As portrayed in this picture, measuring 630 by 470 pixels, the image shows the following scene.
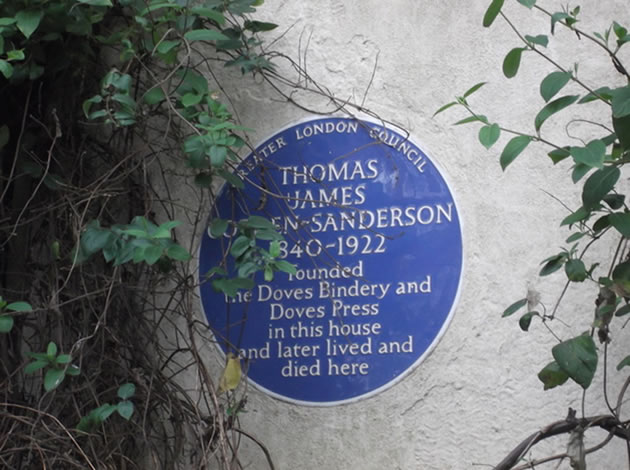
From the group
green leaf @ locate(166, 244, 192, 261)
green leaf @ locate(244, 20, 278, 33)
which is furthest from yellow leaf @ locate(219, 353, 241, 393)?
green leaf @ locate(244, 20, 278, 33)

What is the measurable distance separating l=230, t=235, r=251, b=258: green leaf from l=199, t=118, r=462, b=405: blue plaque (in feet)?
0.92

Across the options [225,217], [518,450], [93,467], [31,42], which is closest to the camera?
[518,450]

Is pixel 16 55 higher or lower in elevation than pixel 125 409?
higher

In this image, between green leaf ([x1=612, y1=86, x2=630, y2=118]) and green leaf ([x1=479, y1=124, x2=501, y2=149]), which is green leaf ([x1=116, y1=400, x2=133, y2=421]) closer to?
green leaf ([x1=479, y1=124, x2=501, y2=149])

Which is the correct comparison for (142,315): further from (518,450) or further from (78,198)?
(518,450)

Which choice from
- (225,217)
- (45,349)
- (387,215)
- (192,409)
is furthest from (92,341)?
(387,215)

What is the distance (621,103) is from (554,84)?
212mm

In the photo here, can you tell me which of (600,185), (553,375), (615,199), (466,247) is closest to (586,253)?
(466,247)

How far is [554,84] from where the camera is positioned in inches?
93.6

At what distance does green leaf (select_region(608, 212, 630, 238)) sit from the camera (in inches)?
93.8

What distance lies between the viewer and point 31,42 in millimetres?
3287

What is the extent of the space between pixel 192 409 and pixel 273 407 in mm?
266

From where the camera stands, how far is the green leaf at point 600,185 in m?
2.34

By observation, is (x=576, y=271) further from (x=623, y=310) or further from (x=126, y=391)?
(x=126, y=391)
